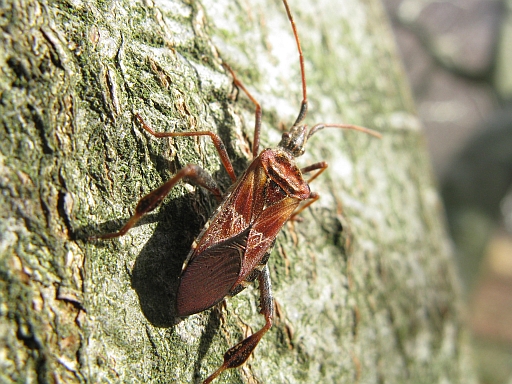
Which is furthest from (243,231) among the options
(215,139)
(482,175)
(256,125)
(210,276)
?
(482,175)

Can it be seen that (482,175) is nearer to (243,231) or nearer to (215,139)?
(243,231)

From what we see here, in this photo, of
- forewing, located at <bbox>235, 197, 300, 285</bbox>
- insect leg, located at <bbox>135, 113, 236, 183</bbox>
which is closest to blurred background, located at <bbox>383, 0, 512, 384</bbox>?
forewing, located at <bbox>235, 197, 300, 285</bbox>

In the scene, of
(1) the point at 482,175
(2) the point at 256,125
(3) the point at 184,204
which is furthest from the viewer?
(1) the point at 482,175

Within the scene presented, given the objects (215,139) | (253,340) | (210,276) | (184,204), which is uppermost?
(215,139)

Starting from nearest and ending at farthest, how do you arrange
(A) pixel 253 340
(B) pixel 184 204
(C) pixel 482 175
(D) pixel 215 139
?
(A) pixel 253 340, (B) pixel 184 204, (D) pixel 215 139, (C) pixel 482 175

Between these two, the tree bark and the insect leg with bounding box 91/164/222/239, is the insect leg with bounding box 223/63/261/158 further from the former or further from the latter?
the insect leg with bounding box 91/164/222/239

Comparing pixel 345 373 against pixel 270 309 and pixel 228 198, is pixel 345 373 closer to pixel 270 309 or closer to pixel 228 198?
Result: pixel 270 309

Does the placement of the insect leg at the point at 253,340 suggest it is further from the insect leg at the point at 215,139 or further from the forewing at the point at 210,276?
the insect leg at the point at 215,139

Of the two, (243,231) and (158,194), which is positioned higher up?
(243,231)
